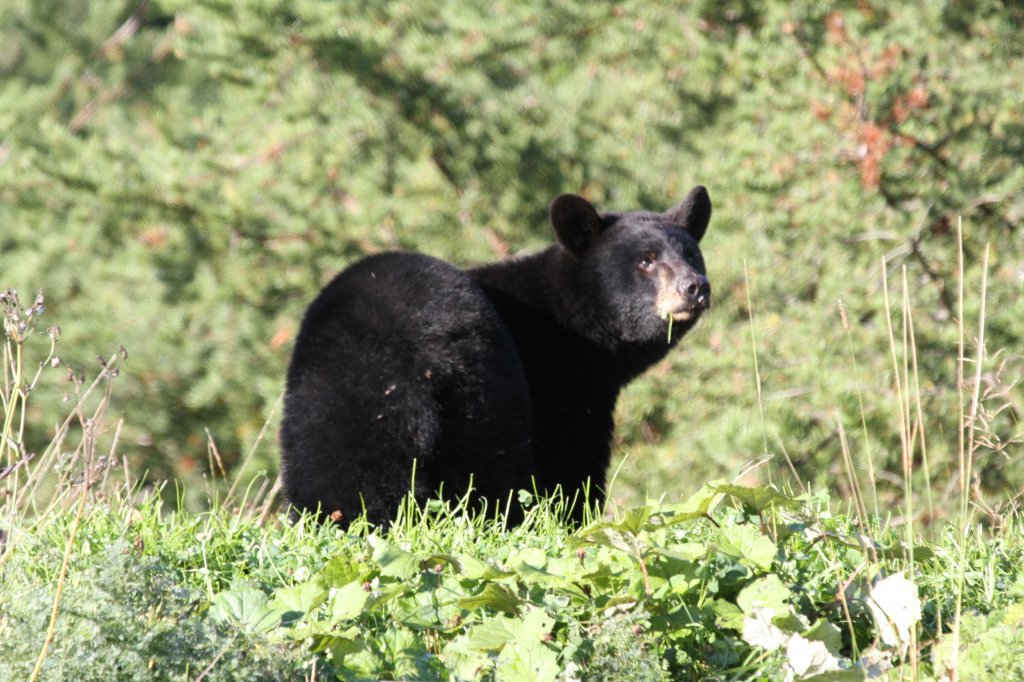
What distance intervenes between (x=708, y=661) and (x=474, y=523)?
4.46 feet

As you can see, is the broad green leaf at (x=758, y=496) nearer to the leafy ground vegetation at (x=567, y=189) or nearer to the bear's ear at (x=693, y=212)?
the bear's ear at (x=693, y=212)

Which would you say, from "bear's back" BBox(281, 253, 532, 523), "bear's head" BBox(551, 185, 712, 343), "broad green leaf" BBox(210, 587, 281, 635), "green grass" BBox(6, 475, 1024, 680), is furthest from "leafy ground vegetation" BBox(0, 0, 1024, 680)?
"broad green leaf" BBox(210, 587, 281, 635)

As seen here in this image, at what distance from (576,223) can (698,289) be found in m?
0.80

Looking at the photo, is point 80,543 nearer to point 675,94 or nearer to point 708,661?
point 708,661

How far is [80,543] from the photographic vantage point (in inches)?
155

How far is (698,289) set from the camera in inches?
243

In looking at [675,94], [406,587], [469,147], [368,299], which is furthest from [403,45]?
[406,587]

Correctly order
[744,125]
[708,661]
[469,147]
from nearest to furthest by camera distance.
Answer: [708,661], [744,125], [469,147]

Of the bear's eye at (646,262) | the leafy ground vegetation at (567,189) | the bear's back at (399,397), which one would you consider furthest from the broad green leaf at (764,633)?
the leafy ground vegetation at (567,189)

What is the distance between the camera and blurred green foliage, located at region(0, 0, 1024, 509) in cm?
1023

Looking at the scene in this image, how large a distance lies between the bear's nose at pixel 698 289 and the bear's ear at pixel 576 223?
68 cm

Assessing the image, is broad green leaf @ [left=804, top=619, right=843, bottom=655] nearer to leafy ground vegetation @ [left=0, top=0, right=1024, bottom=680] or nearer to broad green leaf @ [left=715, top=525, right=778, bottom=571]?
broad green leaf @ [left=715, top=525, right=778, bottom=571]

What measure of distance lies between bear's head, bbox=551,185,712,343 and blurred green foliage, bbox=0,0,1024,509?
3.64m

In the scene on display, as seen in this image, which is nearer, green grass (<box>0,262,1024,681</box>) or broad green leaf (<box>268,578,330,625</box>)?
green grass (<box>0,262,1024,681</box>)
